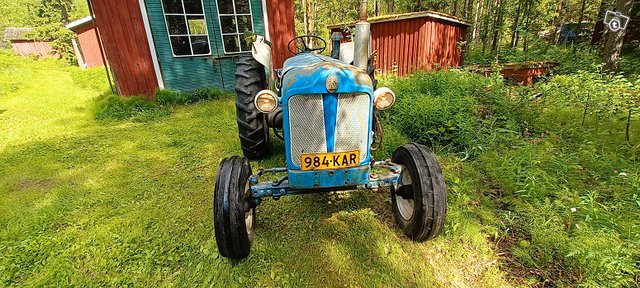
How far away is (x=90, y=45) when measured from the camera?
15.0m

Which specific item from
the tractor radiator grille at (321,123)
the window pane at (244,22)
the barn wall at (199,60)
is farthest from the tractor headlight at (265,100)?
the window pane at (244,22)

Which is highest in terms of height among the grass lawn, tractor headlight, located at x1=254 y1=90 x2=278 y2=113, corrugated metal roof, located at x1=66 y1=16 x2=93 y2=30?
corrugated metal roof, located at x1=66 y1=16 x2=93 y2=30

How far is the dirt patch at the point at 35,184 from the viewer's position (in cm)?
310

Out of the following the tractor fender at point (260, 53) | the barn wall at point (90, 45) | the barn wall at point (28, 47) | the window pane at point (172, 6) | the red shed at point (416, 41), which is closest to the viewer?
the tractor fender at point (260, 53)

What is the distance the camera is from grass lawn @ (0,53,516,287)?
1884 mm

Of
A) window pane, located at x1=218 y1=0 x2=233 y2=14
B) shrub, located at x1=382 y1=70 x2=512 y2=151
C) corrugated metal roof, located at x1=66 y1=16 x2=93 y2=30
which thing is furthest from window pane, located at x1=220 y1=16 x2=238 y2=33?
corrugated metal roof, located at x1=66 y1=16 x2=93 y2=30

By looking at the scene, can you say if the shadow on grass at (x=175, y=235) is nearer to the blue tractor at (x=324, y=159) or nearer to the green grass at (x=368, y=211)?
the green grass at (x=368, y=211)

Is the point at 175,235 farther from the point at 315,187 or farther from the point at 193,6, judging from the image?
the point at 193,6

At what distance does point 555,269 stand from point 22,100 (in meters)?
11.7

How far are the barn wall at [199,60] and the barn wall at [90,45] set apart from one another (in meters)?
11.3

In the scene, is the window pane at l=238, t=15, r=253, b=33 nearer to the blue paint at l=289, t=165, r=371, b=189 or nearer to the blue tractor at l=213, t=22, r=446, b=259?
the blue tractor at l=213, t=22, r=446, b=259

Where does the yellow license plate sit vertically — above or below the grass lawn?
above

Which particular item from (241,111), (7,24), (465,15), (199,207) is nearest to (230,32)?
(241,111)

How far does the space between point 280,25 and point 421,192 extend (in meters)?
6.33
